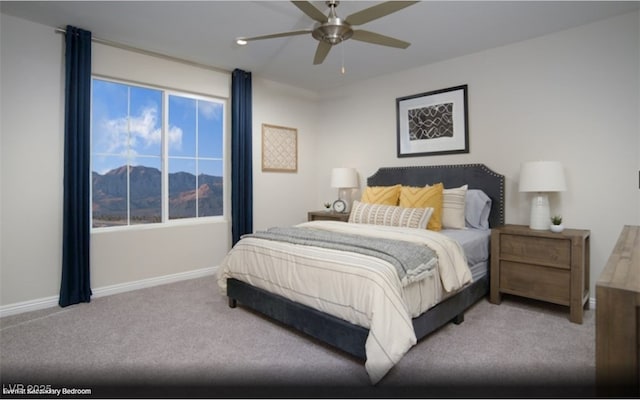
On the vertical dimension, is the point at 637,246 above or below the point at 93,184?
below

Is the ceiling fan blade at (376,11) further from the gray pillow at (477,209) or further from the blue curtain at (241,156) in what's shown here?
the blue curtain at (241,156)

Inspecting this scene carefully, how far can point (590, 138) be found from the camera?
298cm

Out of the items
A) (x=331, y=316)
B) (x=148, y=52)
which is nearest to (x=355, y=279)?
(x=331, y=316)

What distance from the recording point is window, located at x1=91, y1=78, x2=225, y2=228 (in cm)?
353

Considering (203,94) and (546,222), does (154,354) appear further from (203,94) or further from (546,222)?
(546,222)

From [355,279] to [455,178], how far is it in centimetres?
234

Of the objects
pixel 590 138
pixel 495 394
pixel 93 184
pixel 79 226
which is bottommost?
pixel 495 394

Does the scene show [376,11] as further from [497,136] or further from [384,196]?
[497,136]

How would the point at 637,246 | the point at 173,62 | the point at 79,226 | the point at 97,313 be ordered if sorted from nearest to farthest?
the point at 637,246, the point at 97,313, the point at 79,226, the point at 173,62

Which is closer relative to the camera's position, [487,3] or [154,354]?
[154,354]

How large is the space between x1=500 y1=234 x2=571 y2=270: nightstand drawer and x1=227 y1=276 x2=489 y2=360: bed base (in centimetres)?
36

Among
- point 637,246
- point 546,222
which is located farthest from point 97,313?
point 546,222

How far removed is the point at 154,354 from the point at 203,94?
305 cm

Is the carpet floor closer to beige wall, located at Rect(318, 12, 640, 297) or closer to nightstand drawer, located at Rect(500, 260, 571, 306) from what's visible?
nightstand drawer, located at Rect(500, 260, 571, 306)
